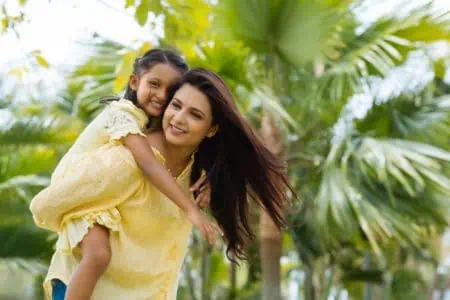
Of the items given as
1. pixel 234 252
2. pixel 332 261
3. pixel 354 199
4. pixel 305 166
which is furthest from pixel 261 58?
pixel 234 252

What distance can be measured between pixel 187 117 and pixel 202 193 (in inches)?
12.1

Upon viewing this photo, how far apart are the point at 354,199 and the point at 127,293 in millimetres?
3967

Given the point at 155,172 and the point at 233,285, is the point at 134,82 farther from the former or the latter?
the point at 233,285

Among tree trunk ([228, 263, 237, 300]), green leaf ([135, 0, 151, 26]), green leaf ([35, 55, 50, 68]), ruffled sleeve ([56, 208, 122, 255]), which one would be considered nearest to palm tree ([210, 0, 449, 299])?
tree trunk ([228, 263, 237, 300])

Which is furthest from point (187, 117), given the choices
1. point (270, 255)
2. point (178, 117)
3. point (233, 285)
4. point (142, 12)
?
point (233, 285)

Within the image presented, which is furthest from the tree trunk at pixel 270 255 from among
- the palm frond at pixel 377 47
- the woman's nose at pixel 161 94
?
the woman's nose at pixel 161 94

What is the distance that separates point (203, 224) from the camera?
2.96 m

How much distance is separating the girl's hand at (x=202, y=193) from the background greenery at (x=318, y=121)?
3353mm

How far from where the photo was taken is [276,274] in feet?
25.4

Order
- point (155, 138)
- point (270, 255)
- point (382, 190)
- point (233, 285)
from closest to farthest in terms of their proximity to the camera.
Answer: point (155, 138)
point (382, 190)
point (270, 255)
point (233, 285)

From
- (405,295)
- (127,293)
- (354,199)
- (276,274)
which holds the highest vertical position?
(127,293)

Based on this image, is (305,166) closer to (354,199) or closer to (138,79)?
(354,199)

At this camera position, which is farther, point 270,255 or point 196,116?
point 270,255

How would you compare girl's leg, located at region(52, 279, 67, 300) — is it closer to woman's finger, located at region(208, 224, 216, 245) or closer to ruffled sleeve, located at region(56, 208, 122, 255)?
ruffled sleeve, located at region(56, 208, 122, 255)
